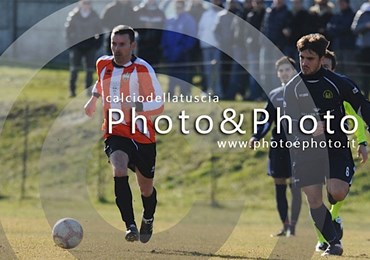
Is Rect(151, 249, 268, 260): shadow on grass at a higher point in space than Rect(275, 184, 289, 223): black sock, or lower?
lower

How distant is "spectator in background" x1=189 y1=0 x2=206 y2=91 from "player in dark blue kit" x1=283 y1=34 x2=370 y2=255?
10153 mm

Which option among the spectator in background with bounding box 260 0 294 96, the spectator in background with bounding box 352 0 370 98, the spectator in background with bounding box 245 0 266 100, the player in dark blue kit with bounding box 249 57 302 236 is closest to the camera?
the player in dark blue kit with bounding box 249 57 302 236

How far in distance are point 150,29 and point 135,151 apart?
10125 millimetres

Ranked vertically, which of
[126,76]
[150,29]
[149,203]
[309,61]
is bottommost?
[149,203]

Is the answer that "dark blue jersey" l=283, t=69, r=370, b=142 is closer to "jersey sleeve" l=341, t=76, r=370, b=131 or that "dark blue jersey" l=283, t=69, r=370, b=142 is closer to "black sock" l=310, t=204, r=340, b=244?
"jersey sleeve" l=341, t=76, r=370, b=131

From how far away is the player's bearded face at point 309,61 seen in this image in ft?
35.7

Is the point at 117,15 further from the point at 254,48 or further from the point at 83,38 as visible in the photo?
the point at 254,48

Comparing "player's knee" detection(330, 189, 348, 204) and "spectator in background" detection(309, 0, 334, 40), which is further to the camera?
"spectator in background" detection(309, 0, 334, 40)

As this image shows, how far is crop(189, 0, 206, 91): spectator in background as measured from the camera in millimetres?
21359

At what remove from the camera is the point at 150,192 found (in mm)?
11781

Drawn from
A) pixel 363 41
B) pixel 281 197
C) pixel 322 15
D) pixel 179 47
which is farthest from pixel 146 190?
pixel 179 47

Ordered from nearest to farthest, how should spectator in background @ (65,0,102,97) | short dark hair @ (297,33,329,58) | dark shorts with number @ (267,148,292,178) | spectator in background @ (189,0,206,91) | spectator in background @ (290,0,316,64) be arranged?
short dark hair @ (297,33,329,58) < dark shorts with number @ (267,148,292,178) < spectator in background @ (290,0,316,64) < spectator in background @ (189,0,206,91) < spectator in background @ (65,0,102,97)

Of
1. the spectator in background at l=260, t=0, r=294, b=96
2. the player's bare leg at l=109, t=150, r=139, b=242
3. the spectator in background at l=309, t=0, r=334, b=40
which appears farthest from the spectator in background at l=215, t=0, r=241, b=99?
the player's bare leg at l=109, t=150, r=139, b=242

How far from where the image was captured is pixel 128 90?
37.4 ft
